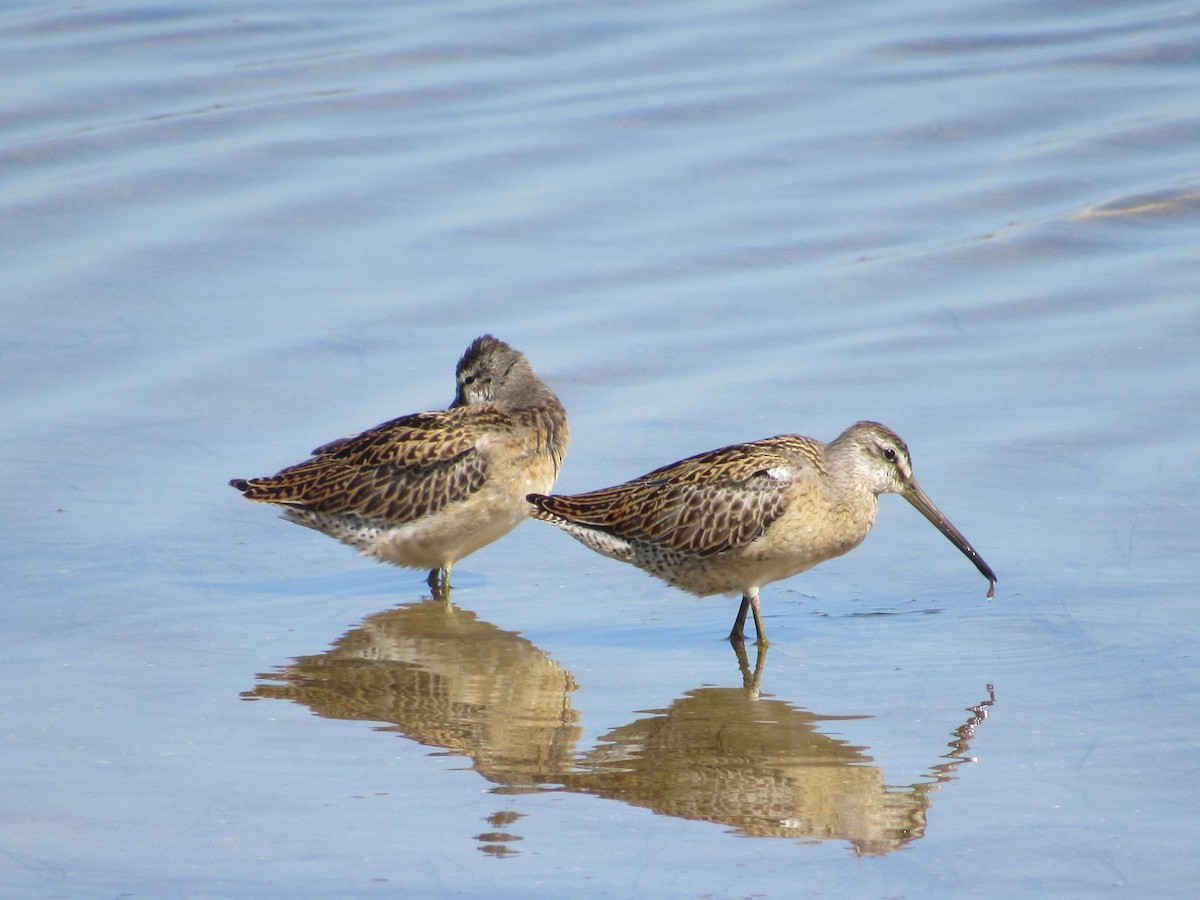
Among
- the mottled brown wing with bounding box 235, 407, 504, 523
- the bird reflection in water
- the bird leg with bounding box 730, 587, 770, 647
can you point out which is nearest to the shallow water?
the bird reflection in water

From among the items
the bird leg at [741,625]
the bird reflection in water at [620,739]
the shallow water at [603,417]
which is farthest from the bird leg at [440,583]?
the bird leg at [741,625]

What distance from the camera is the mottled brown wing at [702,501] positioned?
21.0ft

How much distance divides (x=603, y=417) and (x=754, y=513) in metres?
1.90

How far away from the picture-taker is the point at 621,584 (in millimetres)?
6930

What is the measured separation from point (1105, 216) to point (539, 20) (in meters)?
6.16

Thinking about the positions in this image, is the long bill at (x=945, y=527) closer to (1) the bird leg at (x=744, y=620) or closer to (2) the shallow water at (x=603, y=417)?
(2) the shallow water at (x=603, y=417)

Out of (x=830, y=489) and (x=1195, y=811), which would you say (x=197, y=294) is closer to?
(x=830, y=489)

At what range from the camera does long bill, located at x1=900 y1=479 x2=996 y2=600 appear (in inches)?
249

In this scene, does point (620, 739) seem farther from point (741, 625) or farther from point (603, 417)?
point (603, 417)

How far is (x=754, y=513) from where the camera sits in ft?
21.0

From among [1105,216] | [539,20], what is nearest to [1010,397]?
[1105,216]

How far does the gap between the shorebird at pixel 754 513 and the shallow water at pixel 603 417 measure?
0.67 ft

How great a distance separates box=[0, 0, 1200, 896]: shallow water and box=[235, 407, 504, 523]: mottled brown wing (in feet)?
0.96

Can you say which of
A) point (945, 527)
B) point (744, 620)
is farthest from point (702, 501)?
point (945, 527)
